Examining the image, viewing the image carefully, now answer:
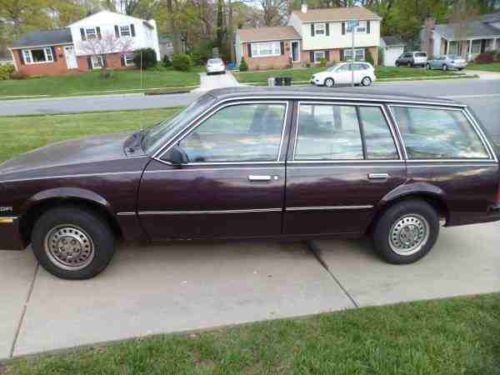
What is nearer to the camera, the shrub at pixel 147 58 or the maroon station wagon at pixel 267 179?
the maroon station wagon at pixel 267 179

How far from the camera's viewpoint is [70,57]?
4544 centimetres

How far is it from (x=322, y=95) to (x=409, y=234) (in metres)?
1.51

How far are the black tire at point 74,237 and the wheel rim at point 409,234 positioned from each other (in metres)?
2.52

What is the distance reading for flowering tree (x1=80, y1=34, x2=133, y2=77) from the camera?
40.3 metres

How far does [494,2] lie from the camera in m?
61.2

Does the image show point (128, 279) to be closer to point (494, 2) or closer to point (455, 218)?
point (455, 218)

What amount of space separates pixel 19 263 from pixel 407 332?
3407mm

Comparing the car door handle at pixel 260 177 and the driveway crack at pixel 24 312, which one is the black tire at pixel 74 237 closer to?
the driveway crack at pixel 24 312

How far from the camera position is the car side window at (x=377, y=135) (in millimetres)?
3955

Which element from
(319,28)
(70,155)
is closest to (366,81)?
(319,28)

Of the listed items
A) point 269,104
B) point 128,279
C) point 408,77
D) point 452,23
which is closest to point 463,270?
point 269,104

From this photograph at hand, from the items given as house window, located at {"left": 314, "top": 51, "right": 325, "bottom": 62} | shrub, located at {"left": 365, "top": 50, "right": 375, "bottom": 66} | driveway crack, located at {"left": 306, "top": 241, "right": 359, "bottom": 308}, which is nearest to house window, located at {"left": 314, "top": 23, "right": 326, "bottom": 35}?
house window, located at {"left": 314, "top": 51, "right": 325, "bottom": 62}

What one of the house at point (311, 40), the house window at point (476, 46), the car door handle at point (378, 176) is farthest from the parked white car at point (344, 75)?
the house window at point (476, 46)

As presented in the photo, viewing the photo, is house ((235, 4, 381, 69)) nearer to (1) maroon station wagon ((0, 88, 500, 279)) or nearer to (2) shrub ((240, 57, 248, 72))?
(2) shrub ((240, 57, 248, 72))
